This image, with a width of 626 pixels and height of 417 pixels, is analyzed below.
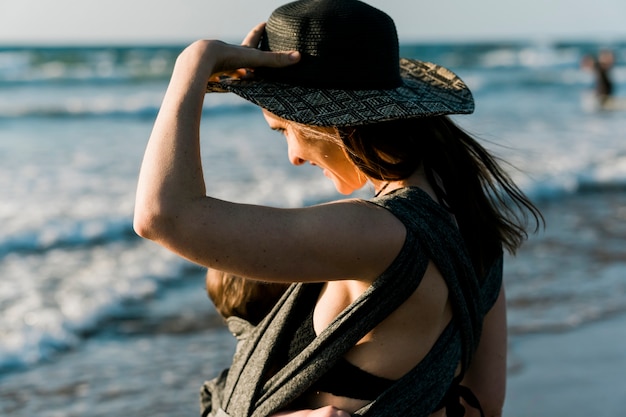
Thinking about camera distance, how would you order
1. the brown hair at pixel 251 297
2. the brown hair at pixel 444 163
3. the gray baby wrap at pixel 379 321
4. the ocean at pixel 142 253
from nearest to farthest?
the gray baby wrap at pixel 379 321
the brown hair at pixel 444 163
the brown hair at pixel 251 297
the ocean at pixel 142 253

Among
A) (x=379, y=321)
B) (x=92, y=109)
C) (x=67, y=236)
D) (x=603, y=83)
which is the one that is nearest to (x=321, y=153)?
(x=379, y=321)

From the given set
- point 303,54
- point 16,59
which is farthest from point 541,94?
point 303,54

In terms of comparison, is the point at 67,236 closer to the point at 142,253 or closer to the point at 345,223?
the point at 142,253

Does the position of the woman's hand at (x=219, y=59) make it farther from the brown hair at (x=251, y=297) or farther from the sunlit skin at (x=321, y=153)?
the brown hair at (x=251, y=297)

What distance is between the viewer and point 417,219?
1640mm

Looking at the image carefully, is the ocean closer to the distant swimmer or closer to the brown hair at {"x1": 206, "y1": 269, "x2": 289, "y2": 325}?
the brown hair at {"x1": 206, "y1": 269, "x2": 289, "y2": 325}

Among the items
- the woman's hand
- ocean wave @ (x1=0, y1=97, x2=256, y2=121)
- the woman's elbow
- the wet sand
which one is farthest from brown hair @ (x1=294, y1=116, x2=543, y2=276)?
ocean wave @ (x1=0, y1=97, x2=256, y2=121)

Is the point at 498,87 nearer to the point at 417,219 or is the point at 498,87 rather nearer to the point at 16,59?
the point at 16,59

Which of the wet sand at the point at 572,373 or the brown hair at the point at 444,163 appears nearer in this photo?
the brown hair at the point at 444,163

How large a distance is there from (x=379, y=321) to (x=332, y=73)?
506 mm

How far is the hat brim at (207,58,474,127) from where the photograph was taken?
1.67 metres

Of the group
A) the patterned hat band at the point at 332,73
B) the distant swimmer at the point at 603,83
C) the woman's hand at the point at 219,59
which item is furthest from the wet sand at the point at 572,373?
the distant swimmer at the point at 603,83

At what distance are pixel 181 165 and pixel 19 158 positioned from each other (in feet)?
36.3

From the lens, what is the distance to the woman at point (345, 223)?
1493 millimetres
